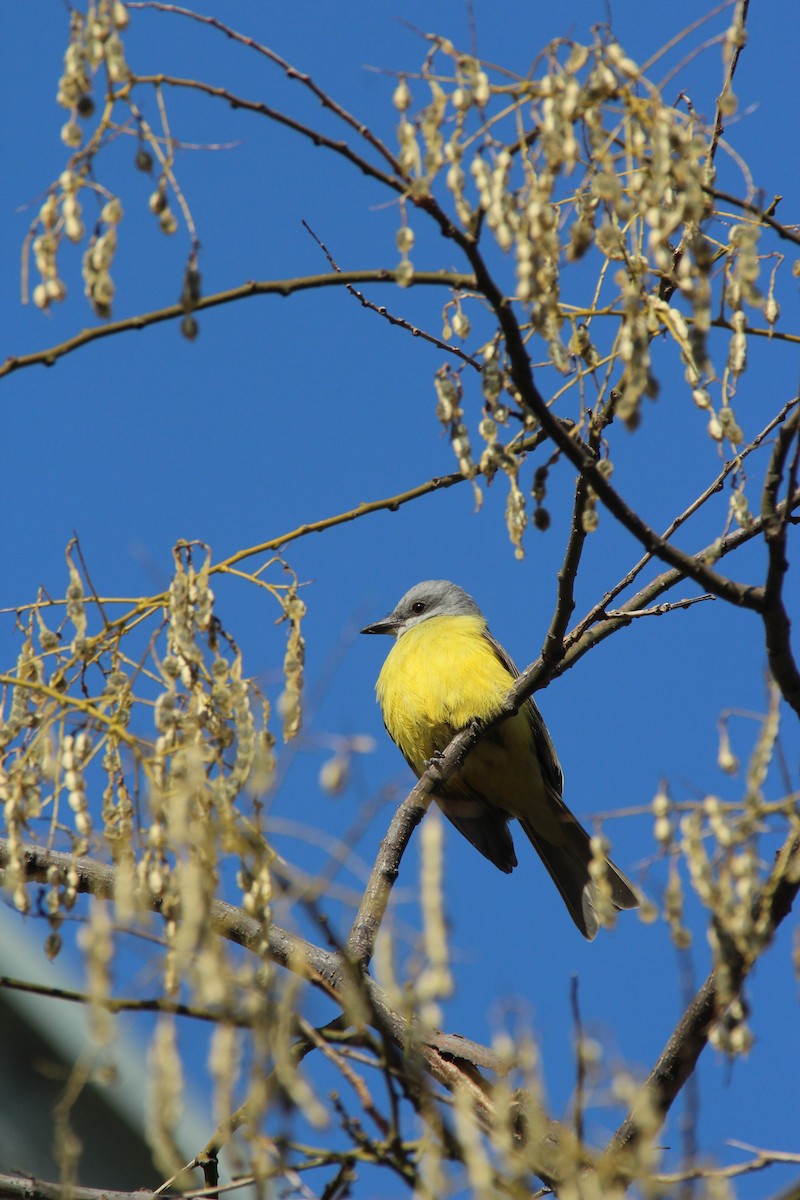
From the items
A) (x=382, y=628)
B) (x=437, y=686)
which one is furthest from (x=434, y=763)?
(x=382, y=628)

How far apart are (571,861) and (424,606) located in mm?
1799

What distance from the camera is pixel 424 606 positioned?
7.98 meters

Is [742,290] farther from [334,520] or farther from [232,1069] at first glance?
[232,1069]

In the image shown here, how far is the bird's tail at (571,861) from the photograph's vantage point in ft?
22.3

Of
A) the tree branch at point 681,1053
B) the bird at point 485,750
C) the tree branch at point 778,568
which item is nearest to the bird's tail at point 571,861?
the bird at point 485,750

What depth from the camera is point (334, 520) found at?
11.6ft

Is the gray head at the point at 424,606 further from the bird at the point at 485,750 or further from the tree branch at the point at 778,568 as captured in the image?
the tree branch at the point at 778,568

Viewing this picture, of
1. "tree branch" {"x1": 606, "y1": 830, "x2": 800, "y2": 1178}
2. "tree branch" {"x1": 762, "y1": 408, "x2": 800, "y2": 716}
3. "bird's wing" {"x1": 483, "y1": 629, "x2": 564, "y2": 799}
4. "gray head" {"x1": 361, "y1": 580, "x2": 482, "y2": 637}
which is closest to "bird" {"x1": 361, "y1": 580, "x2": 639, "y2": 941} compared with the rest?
"bird's wing" {"x1": 483, "y1": 629, "x2": 564, "y2": 799}

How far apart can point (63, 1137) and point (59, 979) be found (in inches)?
215

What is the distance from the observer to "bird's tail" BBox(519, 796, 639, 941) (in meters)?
6.79

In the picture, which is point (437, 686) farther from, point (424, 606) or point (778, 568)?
point (778, 568)

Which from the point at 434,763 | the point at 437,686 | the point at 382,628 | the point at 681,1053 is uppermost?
the point at 382,628

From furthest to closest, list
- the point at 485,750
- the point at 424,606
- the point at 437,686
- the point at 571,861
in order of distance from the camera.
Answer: the point at 424,606 < the point at 571,861 < the point at 485,750 < the point at 437,686

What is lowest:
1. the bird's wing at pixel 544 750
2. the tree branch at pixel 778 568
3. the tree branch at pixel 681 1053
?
the tree branch at pixel 681 1053
